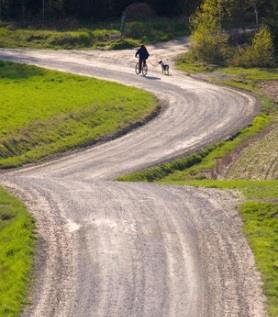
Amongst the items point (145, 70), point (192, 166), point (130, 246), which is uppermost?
point (130, 246)

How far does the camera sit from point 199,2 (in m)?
73.8

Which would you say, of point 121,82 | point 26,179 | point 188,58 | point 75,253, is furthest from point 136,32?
point 75,253

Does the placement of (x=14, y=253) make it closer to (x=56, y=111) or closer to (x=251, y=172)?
(x=251, y=172)

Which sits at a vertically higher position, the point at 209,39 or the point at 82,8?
the point at 82,8

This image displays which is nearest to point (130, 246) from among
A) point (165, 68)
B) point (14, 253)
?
point (14, 253)

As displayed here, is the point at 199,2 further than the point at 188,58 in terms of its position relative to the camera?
Yes

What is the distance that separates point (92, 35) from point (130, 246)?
46708 millimetres

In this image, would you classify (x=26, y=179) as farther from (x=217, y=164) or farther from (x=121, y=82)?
(x=121, y=82)

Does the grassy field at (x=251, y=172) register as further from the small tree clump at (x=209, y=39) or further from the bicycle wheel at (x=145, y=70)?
the bicycle wheel at (x=145, y=70)

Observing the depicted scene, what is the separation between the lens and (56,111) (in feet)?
142

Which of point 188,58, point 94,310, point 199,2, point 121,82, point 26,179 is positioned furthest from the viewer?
point 199,2

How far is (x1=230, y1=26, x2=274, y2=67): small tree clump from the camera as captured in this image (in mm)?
59094

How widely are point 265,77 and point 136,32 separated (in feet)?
50.7

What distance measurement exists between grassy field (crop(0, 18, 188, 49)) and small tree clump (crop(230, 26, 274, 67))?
9.61 metres
